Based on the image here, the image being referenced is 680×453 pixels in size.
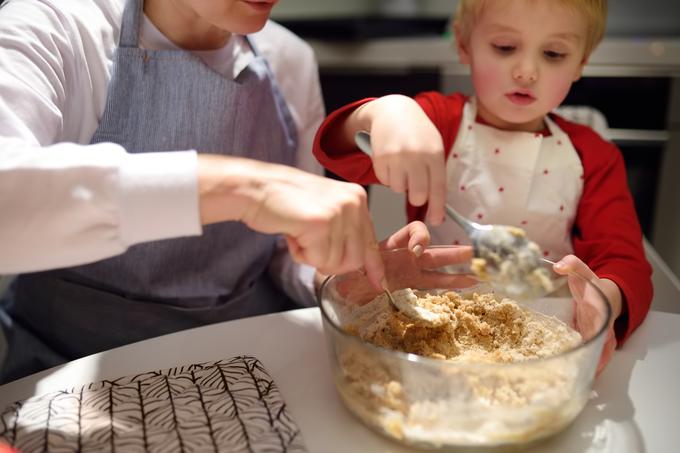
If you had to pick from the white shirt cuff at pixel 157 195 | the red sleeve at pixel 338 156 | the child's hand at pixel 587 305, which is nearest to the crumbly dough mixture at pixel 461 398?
the child's hand at pixel 587 305

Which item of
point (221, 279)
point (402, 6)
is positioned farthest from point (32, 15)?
point (402, 6)

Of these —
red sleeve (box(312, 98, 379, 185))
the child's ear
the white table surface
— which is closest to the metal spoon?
the white table surface

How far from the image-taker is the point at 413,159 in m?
→ 0.73

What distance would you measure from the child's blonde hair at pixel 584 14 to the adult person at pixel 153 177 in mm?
315

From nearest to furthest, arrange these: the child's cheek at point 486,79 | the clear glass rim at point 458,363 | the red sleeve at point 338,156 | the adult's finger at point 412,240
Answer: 1. the clear glass rim at point 458,363
2. the adult's finger at point 412,240
3. the red sleeve at point 338,156
4. the child's cheek at point 486,79

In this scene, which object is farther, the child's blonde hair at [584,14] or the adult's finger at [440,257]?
the child's blonde hair at [584,14]

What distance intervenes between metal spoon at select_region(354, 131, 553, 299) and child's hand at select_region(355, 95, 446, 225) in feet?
0.22

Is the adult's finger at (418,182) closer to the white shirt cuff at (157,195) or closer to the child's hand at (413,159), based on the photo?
the child's hand at (413,159)

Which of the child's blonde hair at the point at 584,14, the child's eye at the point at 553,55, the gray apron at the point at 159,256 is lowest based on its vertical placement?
the gray apron at the point at 159,256

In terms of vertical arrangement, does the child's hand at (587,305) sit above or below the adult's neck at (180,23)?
below

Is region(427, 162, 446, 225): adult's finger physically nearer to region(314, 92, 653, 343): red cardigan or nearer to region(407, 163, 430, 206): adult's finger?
region(407, 163, 430, 206): adult's finger

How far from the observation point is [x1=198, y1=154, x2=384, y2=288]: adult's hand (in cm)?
66

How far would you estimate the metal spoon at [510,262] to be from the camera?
0.73 meters

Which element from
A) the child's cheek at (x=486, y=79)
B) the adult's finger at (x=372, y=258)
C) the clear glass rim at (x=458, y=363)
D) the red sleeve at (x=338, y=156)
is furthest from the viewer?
the child's cheek at (x=486, y=79)
